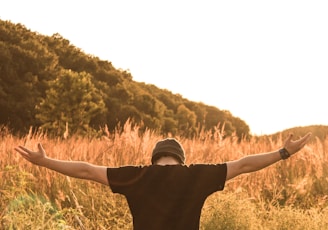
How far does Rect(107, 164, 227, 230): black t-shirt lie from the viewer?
10.5 ft

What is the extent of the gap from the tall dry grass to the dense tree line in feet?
52.7

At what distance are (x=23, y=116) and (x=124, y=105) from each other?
26.1ft

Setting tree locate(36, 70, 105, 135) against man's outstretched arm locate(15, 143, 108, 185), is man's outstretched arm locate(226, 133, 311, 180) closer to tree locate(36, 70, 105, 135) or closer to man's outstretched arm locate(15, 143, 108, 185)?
man's outstretched arm locate(15, 143, 108, 185)

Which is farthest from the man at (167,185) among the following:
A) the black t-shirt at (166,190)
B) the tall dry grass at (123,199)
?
the tall dry grass at (123,199)

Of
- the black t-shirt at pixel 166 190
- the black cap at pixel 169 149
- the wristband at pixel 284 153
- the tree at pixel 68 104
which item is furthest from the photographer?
the tree at pixel 68 104

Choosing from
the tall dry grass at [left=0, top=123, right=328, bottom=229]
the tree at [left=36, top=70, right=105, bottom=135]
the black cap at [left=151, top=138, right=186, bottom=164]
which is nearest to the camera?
the black cap at [left=151, top=138, right=186, bottom=164]

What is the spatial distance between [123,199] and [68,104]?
82.4 ft

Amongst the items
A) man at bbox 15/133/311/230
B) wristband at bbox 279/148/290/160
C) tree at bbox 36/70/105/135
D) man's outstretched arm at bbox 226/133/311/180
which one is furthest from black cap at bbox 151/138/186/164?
tree at bbox 36/70/105/135

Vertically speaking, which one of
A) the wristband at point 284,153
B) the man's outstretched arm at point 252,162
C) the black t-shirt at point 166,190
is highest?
the wristband at point 284,153

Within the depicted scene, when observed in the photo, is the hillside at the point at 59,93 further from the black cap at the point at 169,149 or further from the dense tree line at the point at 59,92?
the black cap at the point at 169,149

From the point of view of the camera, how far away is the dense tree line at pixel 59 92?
30.9m

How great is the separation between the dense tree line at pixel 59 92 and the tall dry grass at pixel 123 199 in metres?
16.1

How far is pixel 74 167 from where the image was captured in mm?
3541

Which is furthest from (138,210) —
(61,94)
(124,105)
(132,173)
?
(124,105)
